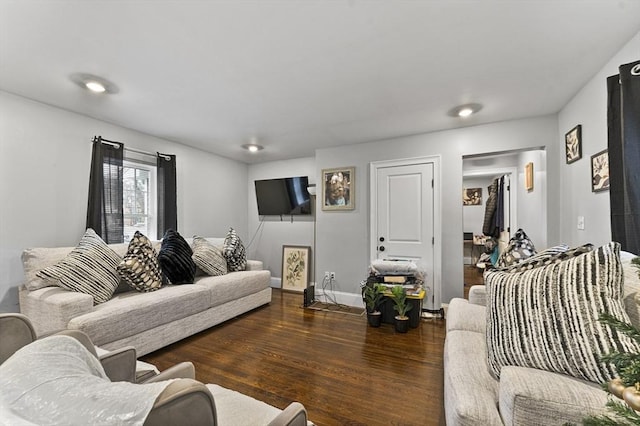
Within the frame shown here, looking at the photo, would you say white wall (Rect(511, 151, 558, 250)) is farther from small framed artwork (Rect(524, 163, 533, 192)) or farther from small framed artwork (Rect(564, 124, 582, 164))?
small framed artwork (Rect(564, 124, 582, 164))

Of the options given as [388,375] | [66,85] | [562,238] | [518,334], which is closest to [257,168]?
[66,85]

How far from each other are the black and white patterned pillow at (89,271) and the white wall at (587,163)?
418cm

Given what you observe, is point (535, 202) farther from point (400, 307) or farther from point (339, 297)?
point (339, 297)

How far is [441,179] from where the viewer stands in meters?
3.68

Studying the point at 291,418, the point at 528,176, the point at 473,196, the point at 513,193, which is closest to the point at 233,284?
the point at 291,418

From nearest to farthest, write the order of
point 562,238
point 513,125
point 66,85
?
1. point 66,85
2. point 562,238
3. point 513,125

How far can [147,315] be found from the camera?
260cm

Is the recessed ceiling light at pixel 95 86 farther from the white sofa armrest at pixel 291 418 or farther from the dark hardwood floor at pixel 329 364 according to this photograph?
the white sofa armrest at pixel 291 418

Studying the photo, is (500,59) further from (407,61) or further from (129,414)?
(129,414)

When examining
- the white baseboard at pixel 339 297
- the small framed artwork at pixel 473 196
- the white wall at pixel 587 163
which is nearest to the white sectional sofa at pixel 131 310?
the white baseboard at pixel 339 297

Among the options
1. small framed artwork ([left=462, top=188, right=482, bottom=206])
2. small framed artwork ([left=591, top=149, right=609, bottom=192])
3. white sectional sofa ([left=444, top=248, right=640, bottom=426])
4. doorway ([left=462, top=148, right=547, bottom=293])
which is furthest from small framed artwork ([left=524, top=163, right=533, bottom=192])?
small framed artwork ([left=462, top=188, right=482, bottom=206])

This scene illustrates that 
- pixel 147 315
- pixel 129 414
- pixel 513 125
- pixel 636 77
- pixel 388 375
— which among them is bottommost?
pixel 388 375

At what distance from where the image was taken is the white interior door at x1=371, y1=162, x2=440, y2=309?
375 cm

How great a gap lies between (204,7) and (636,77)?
241 cm
